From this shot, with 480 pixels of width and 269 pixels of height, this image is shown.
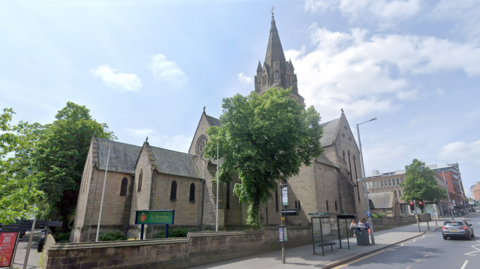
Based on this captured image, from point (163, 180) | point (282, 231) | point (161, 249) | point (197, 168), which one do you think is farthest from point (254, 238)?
point (197, 168)

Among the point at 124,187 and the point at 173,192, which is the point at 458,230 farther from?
the point at 124,187

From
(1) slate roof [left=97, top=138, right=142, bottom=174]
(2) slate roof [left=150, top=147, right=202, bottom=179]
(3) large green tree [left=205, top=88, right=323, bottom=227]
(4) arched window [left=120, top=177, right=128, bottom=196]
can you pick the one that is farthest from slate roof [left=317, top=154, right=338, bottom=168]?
(4) arched window [left=120, top=177, right=128, bottom=196]

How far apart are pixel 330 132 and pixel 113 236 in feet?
100

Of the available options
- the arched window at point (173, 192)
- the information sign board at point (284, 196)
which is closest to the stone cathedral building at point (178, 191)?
the arched window at point (173, 192)

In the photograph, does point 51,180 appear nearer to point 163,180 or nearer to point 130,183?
point 130,183

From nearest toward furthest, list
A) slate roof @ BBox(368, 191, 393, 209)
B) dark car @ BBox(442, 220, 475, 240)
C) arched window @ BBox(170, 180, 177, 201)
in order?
dark car @ BBox(442, 220, 475, 240)
arched window @ BBox(170, 180, 177, 201)
slate roof @ BBox(368, 191, 393, 209)

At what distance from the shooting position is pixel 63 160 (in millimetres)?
27203

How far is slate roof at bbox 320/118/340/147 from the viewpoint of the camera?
3627 centimetres

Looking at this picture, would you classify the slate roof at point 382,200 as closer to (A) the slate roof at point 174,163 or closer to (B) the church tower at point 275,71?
(B) the church tower at point 275,71

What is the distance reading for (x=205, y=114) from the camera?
106 ft

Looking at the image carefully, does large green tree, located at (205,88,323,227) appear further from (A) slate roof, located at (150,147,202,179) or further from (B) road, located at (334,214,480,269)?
(A) slate roof, located at (150,147,202,179)

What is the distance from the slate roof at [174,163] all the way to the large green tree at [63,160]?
7838 mm

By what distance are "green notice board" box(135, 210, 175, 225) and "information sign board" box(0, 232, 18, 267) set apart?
19.1ft

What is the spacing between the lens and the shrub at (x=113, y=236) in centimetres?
2150
